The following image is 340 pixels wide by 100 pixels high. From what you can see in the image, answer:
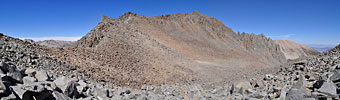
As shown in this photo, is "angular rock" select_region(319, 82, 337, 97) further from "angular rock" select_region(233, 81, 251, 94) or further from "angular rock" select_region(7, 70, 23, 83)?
"angular rock" select_region(7, 70, 23, 83)

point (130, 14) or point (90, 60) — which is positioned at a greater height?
point (130, 14)

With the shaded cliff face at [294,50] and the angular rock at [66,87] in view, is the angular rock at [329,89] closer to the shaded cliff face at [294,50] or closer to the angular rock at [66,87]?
the angular rock at [66,87]

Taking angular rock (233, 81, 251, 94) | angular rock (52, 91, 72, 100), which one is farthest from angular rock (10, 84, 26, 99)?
angular rock (233, 81, 251, 94)

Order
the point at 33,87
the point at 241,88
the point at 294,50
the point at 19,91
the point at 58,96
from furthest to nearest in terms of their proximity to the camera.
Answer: the point at 294,50
the point at 241,88
the point at 58,96
the point at 33,87
the point at 19,91

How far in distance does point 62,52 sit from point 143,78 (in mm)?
5044

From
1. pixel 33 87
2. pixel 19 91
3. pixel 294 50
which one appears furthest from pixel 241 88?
pixel 294 50

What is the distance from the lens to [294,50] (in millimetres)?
109125

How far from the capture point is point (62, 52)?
10.6m

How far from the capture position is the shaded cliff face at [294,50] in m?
103

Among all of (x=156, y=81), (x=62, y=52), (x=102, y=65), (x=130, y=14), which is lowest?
(x=156, y=81)

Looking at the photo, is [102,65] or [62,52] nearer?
[62,52]

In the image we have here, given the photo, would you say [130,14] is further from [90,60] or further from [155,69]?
[90,60]

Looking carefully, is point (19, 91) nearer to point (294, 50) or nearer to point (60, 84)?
point (60, 84)

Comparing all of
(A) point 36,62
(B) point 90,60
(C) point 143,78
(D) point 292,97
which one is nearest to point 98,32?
(B) point 90,60
